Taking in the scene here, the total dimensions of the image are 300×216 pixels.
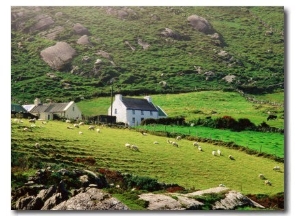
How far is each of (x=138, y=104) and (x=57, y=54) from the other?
6.38ft

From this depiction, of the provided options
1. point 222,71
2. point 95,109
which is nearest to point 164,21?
point 222,71

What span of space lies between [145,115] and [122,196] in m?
1.74

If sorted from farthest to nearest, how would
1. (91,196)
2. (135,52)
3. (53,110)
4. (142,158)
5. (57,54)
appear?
(135,52), (57,54), (53,110), (142,158), (91,196)

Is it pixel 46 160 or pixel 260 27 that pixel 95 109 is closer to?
pixel 46 160

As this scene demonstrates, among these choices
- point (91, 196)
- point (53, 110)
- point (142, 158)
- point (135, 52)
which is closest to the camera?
point (91, 196)

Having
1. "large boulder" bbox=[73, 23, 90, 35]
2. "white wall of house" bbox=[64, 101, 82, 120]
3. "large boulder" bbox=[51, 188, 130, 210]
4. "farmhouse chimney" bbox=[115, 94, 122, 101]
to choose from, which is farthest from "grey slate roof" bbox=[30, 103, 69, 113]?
"large boulder" bbox=[51, 188, 130, 210]

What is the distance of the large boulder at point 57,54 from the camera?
33.6ft

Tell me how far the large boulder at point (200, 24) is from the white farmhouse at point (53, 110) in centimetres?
295

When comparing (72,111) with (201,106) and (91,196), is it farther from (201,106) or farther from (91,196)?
(201,106)

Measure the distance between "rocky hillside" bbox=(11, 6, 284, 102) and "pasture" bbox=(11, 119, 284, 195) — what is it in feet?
2.71

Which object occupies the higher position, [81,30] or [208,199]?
[81,30]

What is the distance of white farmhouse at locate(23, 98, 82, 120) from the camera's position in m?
9.87

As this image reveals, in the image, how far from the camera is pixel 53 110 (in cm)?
993

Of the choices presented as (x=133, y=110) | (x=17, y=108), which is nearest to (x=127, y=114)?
(x=133, y=110)
